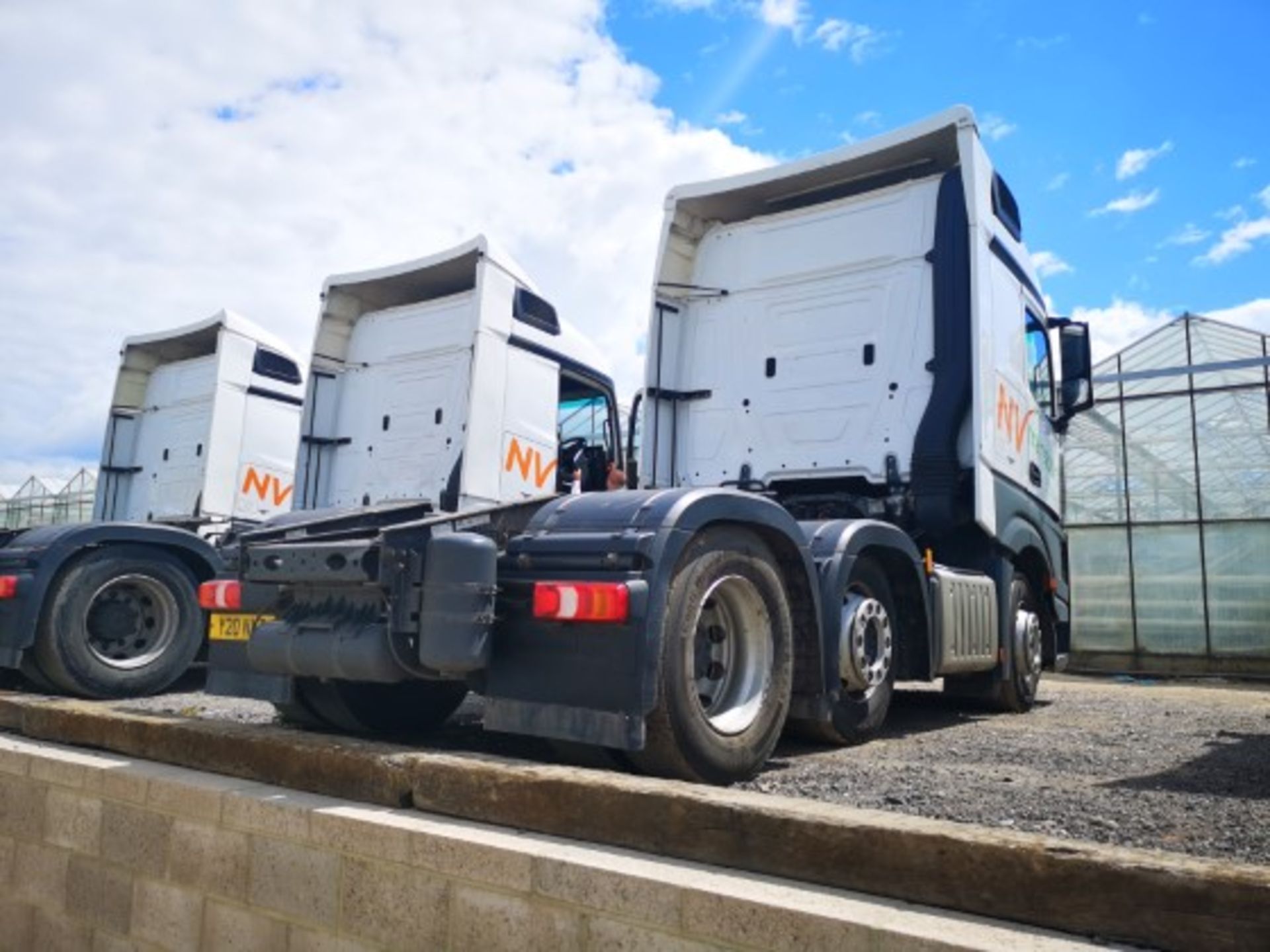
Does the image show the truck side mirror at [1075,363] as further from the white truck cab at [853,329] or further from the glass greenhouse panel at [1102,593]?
the glass greenhouse panel at [1102,593]

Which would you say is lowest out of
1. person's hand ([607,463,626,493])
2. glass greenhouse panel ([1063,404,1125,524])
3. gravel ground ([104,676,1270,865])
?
gravel ground ([104,676,1270,865])

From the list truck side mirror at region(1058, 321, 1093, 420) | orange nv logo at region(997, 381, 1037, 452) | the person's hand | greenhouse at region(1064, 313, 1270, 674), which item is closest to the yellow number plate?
the person's hand

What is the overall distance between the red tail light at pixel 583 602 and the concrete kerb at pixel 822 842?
1.67 ft

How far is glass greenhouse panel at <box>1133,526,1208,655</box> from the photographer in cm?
1730

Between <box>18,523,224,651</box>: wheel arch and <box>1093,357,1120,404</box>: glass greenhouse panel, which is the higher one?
<box>1093,357,1120,404</box>: glass greenhouse panel

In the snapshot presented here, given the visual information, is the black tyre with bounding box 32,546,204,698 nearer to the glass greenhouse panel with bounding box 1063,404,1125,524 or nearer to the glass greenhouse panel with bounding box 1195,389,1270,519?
the glass greenhouse panel with bounding box 1063,404,1125,524

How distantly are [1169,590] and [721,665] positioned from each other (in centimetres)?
1610

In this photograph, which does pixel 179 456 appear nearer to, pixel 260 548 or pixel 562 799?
pixel 260 548

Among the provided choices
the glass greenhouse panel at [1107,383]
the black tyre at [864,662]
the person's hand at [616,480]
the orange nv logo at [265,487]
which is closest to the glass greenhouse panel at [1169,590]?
the glass greenhouse panel at [1107,383]

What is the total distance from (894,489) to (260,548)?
380cm

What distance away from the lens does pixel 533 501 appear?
458 cm

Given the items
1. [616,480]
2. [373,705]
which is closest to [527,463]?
[616,480]

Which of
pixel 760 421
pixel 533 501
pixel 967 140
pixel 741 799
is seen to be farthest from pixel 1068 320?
pixel 741 799

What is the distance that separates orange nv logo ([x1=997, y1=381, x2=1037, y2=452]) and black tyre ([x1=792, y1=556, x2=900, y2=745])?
1.78m
